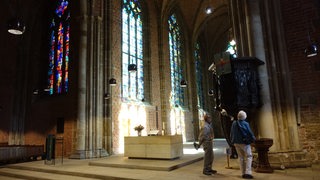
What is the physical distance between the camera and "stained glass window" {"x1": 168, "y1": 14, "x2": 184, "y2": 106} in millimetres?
18688

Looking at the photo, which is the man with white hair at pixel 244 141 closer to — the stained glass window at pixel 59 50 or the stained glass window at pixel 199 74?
the stained glass window at pixel 59 50

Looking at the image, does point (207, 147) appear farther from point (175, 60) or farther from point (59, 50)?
point (175, 60)

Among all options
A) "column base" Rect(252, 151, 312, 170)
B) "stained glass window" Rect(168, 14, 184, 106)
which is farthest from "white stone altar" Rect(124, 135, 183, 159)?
"stained glass window" Rect(168, 14, 184, 106)

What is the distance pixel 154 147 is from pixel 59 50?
28.3 ft

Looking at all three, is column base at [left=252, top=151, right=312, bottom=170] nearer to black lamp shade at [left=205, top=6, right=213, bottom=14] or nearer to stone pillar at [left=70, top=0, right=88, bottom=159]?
stone pillar at [left=70, top=0, right=88, bottom=159]

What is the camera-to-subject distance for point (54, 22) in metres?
14.2

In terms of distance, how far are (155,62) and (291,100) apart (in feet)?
34.7

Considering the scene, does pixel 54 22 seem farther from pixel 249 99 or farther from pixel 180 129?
pixel 249 99

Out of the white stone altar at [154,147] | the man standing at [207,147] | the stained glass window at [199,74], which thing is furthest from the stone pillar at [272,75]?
the stained glass window at [199,74]

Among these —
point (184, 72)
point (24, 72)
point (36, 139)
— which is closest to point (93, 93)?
point (36, 139)

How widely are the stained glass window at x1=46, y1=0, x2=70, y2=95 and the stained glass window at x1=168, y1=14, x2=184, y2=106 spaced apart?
313 inches

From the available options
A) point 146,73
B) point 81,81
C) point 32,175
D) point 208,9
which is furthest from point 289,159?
point 208,9

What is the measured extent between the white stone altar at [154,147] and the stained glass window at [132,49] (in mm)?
4690

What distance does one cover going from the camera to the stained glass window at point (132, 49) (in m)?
13.6
